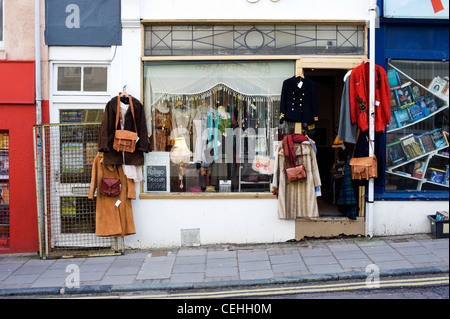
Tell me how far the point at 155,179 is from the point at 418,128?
16.9 ft

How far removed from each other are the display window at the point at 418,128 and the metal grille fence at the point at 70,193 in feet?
18.1

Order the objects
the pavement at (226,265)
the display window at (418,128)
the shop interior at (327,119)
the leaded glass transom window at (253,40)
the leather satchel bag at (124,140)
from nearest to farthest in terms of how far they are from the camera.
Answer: the pavement at (226,265)
the leather satchel bag at (124,140)
the leaded glass transom window at (253,40)
the display window at (418,128)
the shop interior at (327,119)

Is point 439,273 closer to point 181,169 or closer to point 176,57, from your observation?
point 181,169

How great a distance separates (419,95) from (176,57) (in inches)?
185

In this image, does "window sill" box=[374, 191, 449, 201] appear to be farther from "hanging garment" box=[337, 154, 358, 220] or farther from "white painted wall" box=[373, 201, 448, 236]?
"hanging garment" box=[337, 154, 358, 220]

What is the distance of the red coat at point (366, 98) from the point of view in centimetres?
790

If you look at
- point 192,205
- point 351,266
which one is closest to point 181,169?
point 192,205

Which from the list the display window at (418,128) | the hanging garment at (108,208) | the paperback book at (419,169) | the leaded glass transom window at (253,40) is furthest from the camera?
the paperback book at (419,169)

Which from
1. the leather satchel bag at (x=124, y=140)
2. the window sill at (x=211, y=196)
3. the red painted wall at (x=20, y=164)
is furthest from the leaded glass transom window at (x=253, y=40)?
the window sill at (x=211, y=196)

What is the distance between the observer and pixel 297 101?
8203mm

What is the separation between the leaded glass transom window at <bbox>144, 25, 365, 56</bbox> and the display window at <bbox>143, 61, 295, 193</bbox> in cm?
26

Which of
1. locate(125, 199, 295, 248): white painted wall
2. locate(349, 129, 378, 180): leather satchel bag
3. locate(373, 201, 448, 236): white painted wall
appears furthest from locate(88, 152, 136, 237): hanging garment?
locate(373, 201, 448, 236): white painted wall

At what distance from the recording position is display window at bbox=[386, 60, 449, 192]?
8.48 m

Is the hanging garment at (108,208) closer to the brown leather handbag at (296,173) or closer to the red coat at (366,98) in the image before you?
the brown leather handbag at (296,173)
